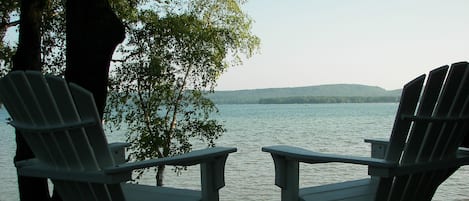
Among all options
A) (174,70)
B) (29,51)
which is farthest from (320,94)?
(29,51)

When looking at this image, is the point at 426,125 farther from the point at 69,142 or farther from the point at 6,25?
the point at 6,25

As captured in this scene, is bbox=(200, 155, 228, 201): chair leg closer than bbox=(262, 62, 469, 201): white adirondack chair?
No

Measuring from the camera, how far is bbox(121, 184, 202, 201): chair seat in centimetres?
270

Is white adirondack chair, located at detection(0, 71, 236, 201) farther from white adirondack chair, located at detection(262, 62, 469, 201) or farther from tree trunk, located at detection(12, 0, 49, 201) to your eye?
tree trunk, located at detection(12, 0, 49, 201)

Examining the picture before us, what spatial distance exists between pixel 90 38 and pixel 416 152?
2.02 metres

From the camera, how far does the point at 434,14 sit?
16.9 m

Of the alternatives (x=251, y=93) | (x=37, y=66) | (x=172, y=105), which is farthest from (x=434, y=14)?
(x=251, y=93)

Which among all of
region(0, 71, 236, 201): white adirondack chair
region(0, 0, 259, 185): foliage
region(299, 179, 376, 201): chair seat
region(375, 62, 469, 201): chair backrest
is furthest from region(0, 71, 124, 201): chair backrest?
region(0, 0, 259, 185): foliage

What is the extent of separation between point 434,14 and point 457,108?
1559 cm

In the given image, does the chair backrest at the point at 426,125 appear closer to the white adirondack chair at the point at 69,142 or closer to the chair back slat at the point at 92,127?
the white adirondack chair at the point at 69,142

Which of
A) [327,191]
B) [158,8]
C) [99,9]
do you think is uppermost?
[158,8]

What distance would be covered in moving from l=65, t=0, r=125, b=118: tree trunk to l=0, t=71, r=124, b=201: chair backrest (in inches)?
32.7

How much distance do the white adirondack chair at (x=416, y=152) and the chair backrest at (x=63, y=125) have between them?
86 cm

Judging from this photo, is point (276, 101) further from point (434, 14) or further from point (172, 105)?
point (172, 105)
